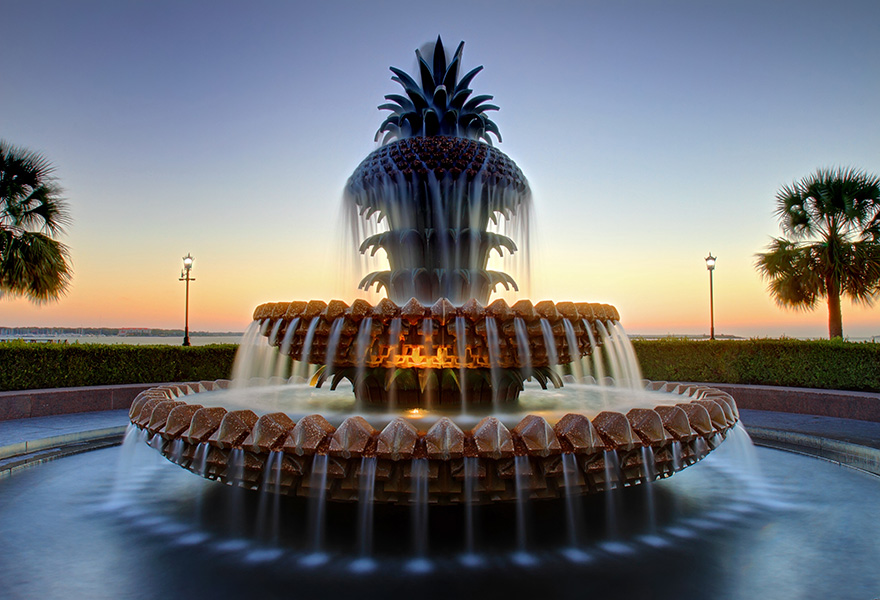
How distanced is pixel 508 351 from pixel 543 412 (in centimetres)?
64

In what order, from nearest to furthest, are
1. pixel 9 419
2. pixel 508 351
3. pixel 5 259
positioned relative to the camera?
pixel 508 351 → pixel 9 419 → pixel 5 259

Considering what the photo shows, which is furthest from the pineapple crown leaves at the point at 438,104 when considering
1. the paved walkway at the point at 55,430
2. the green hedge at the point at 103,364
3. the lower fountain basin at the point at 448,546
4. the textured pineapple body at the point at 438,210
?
the green hedge at the point at 103,364

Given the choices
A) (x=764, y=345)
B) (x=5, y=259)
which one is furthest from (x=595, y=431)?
(x=5, y=259)

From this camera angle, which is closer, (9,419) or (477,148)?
(477,148)

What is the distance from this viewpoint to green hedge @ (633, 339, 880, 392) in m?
11.0

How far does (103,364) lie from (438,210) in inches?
398

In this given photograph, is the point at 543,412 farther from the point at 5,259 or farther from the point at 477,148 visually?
the point at 5,259

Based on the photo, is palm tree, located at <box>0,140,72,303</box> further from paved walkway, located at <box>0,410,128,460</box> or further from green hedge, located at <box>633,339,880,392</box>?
green hedge, located at <box>633,339,880,392</box>

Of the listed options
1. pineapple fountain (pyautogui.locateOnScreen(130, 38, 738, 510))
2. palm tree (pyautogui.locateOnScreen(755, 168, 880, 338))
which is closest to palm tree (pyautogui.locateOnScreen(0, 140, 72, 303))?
pineapple fountain (pyautogui.locateOnScreen(130, 38, 738, 510))

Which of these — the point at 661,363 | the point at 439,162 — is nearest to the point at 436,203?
the point at 439,162

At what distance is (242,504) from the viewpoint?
4.52 metres

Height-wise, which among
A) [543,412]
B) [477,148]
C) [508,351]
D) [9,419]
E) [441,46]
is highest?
[441,46]

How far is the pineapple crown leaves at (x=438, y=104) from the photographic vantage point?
614 centimetres

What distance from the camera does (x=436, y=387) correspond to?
4914mm
